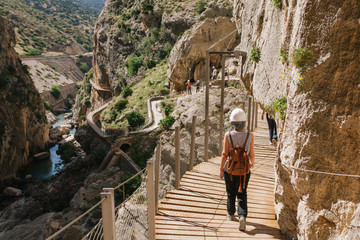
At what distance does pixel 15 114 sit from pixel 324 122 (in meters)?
34.4

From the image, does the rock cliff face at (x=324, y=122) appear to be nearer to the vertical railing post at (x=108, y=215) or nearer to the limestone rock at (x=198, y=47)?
the vertical railing post at (x=108, y=215)

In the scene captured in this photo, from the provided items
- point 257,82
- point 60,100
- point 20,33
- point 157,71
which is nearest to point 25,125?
point 157,71

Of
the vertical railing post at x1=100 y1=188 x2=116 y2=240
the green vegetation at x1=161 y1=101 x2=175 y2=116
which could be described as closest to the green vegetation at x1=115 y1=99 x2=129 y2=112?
the green vegetation at x1=161 y1=101 x2=175 y2=116

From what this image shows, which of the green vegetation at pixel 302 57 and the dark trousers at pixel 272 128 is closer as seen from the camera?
the green vegetation at pixel 302 57

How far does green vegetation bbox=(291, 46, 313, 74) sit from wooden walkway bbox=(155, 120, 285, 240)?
8.43ft

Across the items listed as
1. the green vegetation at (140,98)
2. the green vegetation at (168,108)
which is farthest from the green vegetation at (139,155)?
the green vegetation at (140,98)

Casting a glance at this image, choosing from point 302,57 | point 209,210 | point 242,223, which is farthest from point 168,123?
point 302,57

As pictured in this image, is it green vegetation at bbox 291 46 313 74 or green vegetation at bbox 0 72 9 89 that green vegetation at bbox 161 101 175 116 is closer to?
green vegetation at bbox 291 46 313 74

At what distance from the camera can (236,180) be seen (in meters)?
4.03

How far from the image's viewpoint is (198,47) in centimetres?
2445

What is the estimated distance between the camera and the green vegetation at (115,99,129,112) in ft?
99.8

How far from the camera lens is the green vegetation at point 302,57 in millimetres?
3248

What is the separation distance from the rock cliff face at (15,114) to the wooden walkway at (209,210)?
88.9 feet

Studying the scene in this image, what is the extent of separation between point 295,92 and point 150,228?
9.54ft
